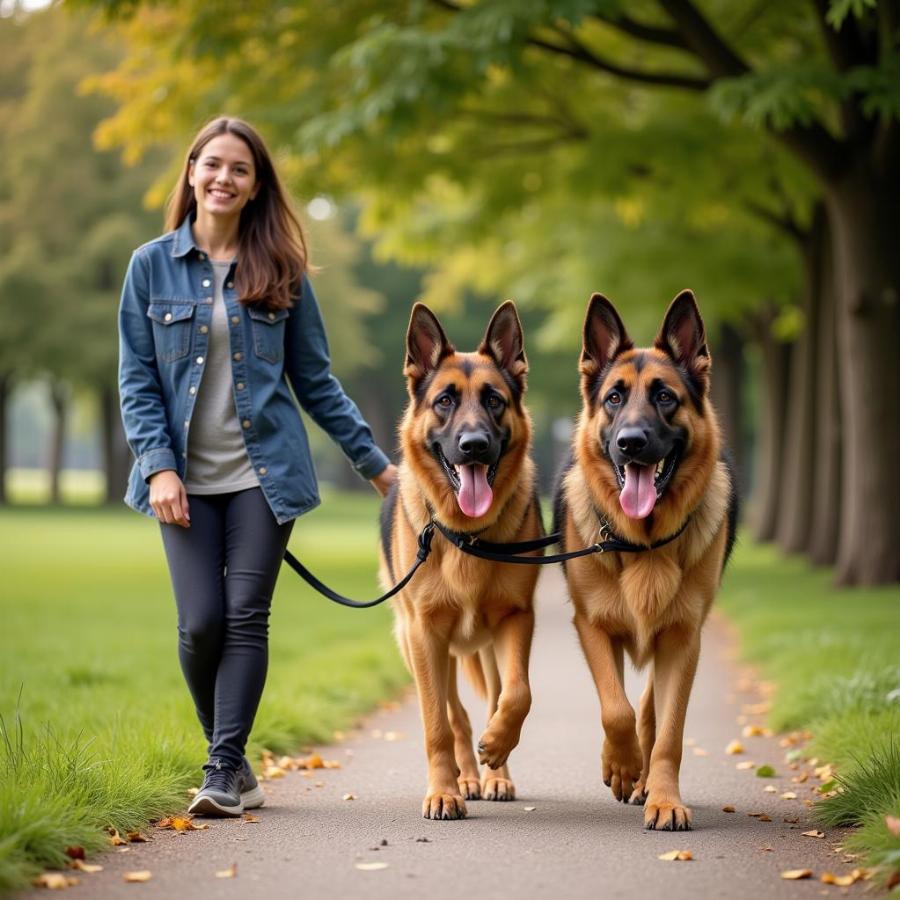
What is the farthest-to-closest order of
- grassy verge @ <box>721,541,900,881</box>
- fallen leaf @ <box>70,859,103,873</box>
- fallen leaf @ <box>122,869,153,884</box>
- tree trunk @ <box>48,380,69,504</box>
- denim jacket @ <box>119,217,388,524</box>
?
tree trunk @ <box>48,380,69,504</box> → denim jacket @ <box>119,217,388,524</box> → grassy verge @ <box>721,541,900,881</box> → fallen leaf @ <box>70,859,103,873</box> → fallen leaf @ <box>122,869,153,884</box>

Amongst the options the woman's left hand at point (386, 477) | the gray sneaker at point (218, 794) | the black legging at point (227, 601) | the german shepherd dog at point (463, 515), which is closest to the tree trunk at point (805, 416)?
the woman's left hand at point (386, 477)

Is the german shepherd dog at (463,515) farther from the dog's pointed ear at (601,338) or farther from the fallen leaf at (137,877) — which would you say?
the fallen leaf at (137,877)

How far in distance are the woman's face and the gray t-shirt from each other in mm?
388

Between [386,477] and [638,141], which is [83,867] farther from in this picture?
[638,141]

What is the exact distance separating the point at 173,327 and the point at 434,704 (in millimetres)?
1969

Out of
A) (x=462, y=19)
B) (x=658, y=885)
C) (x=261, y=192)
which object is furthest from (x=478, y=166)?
(x=658, y=885)

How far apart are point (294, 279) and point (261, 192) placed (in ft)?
1.47

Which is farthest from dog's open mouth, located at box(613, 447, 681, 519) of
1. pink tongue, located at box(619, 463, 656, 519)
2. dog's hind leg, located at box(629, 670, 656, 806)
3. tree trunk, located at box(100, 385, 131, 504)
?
tree trunk, located at box(100, 385, 131, 504)

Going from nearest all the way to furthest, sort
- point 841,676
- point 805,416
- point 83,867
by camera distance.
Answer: point 83,867, point 841,676, point 805,416

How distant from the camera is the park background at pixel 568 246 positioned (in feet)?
24.5

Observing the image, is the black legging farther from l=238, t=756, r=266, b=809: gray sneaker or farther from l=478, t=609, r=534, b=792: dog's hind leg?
l=478, t=609, r=534, b=792: dog's hind leg

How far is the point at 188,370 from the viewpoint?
5828mm

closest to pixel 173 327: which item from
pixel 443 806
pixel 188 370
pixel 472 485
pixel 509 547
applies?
pixel 188 370

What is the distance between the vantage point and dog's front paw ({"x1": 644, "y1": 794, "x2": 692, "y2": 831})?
525 cm
